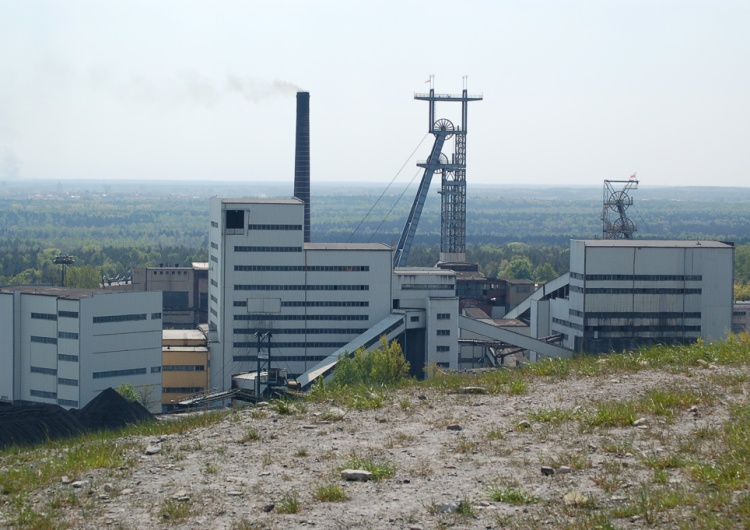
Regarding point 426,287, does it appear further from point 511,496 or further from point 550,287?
point 511,496

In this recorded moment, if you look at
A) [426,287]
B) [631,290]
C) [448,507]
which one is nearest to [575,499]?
[448,507]

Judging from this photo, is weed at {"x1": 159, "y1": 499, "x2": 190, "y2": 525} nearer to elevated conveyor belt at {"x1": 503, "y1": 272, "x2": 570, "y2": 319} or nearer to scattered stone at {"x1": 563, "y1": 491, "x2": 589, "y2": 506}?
scattered stone at {"x1": 563, "y1": 491, "x2": 589, "y2": 506}

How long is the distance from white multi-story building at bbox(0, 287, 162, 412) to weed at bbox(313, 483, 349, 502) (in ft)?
132

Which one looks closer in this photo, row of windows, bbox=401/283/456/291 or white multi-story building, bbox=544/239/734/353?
white multi-story building, bbox=544/239/734/353

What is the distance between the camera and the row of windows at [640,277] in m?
56.2

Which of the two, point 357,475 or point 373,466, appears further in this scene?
point 373,466

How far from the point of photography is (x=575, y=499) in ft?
33.0

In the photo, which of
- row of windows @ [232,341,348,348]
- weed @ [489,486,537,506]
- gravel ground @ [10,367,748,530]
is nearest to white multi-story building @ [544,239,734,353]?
row of windows @ [232,341,348,348]

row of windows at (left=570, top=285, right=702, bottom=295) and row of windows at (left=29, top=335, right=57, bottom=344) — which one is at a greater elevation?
row of windows at (left=570, top=285, right=702, bottom=295)

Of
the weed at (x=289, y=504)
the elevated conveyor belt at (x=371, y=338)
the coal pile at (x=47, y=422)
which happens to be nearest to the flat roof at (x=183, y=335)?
the elevated conveyor belt at (x=371, y=338)

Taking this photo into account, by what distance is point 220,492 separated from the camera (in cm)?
1084

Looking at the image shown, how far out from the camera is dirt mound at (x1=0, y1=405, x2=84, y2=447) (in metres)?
20.7

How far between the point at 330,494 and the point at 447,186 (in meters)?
79.2

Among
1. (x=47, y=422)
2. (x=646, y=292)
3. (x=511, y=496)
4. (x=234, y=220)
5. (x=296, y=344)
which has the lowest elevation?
(x=296, y=344)
